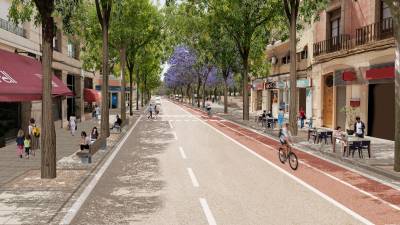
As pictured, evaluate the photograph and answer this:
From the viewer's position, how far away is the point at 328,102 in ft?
110

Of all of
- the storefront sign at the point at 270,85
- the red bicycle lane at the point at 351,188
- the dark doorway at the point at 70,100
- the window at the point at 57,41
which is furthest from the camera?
the storefront sign at the point at 270,85

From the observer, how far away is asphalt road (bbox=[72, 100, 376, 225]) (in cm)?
897

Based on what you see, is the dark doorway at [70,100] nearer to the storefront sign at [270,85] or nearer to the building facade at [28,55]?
the building facade at [28,55]

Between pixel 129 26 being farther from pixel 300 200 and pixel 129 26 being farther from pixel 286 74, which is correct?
pixel 300 200

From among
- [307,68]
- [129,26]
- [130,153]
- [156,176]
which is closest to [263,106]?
[307,68]

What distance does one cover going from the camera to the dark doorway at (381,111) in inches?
969

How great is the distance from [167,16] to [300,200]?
35.1 m

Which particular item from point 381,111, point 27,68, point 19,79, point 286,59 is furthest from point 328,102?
point 19,79

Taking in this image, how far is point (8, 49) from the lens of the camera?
66.2 feet

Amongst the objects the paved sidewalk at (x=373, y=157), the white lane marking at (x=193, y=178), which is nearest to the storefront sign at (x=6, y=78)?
the white lane marking at (x=193, y=178)

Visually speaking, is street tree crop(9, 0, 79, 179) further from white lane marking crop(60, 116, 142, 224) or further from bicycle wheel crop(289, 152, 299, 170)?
bicycle wheel crop(289, 152, 299, 170)

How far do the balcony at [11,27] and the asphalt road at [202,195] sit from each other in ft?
28.7

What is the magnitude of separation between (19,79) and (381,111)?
20.2m

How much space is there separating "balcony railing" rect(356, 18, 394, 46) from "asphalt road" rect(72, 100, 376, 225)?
487 inches
